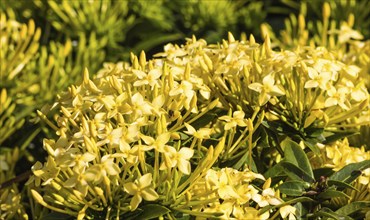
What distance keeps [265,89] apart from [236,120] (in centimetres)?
8

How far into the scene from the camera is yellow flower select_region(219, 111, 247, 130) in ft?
4.22

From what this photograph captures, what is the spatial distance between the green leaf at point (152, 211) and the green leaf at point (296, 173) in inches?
9.7

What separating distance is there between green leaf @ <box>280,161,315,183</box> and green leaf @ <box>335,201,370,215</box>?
69 millimetres

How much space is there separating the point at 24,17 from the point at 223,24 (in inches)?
23.1

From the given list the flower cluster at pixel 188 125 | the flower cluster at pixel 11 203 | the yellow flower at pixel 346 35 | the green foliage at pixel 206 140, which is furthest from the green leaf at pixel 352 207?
the yellow flower at pixel 346 35

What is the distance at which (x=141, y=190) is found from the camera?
3.77ft

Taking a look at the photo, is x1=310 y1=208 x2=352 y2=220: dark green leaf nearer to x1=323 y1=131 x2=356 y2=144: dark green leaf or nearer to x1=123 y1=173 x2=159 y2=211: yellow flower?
x1=323 y1=131 x2=356 y2=144: dark green leaf

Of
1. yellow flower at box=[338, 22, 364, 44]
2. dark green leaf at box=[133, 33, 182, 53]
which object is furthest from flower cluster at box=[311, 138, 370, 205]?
dark green leaf at box=[133, 33, 182, 53]

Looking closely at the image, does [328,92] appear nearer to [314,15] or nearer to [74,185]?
[74,185]

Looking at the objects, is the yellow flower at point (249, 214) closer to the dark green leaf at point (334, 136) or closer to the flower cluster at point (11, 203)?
the dark green leaf at point (334, 136)

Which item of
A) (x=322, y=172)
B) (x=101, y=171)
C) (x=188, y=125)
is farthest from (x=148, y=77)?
(x=322, y=172)

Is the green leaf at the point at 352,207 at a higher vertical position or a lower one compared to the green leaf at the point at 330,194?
lower

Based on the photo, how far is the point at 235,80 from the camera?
138 centimetres

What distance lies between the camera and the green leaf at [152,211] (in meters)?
1.18
